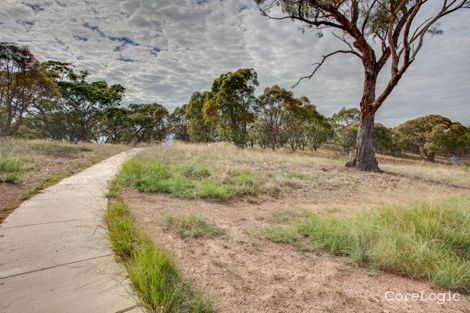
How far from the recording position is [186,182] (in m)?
6.49

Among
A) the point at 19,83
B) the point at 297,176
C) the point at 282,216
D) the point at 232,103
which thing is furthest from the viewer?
the point at 232,103

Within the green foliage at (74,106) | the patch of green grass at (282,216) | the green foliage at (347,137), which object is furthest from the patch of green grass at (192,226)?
the green foliage at (347,137)

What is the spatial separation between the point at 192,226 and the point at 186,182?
9.26 ft

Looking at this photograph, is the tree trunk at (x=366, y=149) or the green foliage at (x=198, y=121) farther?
the green foliage at (x=198, y=121)

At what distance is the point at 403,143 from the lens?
4156 centimetres

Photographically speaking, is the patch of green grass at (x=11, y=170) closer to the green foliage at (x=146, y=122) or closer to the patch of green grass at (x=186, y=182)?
the patch of green grass at (x=186, y=182)

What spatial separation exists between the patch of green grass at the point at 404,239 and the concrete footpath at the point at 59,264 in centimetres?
218

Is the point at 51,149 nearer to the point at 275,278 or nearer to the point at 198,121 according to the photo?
the point at 275,278

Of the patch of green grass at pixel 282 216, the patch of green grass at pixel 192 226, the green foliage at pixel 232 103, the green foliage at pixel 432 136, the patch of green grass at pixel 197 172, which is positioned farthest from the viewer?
the green foliage at pixel 432 136

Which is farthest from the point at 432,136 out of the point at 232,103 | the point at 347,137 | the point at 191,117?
the point at 191,117

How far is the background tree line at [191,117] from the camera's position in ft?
65.0

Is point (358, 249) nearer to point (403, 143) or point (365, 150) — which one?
point (365, 150)

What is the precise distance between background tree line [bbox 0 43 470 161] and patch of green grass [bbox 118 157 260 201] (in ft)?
55.0

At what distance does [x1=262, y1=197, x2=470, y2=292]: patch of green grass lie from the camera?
273 centimetres
